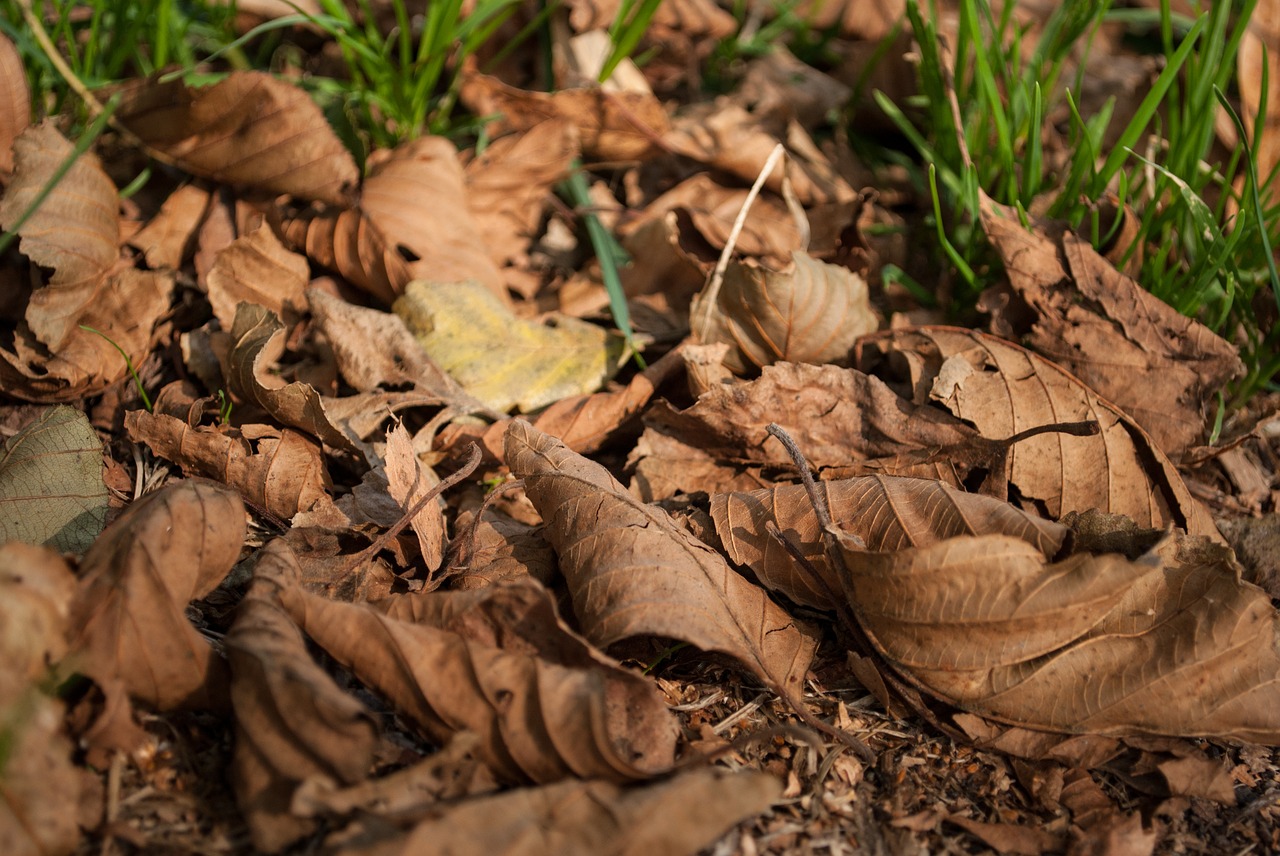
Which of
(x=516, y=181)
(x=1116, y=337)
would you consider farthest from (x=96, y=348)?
(x=1116, y=337)

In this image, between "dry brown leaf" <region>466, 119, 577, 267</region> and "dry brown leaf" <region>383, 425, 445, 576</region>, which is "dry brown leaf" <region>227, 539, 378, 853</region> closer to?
"dry brown leaf" <region>383, 425, 445, 576</region>

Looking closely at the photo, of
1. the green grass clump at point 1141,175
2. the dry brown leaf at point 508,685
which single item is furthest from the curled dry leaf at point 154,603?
the green grass clump at point 1141,175

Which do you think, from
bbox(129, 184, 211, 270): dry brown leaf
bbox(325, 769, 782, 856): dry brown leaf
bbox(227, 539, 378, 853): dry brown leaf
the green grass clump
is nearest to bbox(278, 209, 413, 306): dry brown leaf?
bbox(129, 184, 211, 270): dry brown leaf

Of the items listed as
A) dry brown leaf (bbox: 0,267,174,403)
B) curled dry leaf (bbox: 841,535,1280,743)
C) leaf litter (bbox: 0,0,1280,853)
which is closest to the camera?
leaf litter (bbox: 0,0,1280,853)

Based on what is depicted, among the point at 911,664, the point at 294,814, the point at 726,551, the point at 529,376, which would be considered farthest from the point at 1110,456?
the point at 294,814

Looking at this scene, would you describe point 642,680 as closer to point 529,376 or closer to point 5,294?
point 529,376
